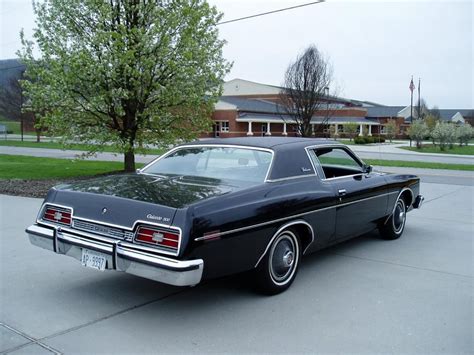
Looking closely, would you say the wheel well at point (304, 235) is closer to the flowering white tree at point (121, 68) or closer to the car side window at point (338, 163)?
the car side window at point (338, 163)

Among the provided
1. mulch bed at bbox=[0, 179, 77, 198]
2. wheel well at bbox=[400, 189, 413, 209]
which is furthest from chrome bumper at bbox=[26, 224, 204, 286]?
mulch bed at bbox=[0, 179, 77, 198]

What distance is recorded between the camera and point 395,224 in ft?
22.3

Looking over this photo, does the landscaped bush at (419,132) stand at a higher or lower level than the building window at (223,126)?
lower

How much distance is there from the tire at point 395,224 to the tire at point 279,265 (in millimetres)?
2478

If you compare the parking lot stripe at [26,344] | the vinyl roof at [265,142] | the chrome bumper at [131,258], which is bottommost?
the parking lot stripe at [26,344]

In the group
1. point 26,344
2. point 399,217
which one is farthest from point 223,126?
point 26,344

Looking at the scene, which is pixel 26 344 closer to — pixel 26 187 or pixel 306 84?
pixel 26 187

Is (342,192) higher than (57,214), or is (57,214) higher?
(342,192)

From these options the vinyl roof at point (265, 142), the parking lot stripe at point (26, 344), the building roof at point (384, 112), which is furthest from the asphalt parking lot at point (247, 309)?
the building roof at point (384, 112)

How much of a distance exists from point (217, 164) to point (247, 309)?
171 cm

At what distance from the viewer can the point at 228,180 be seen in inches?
185

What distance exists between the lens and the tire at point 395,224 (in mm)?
6664

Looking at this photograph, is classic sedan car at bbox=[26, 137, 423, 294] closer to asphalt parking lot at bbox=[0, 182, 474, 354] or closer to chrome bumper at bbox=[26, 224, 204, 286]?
chrome bumper at bbox=[26, 224, 204, 286]

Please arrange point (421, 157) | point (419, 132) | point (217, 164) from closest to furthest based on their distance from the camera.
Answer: point (217, 164) → point (421, 157) → point (419, 132)
